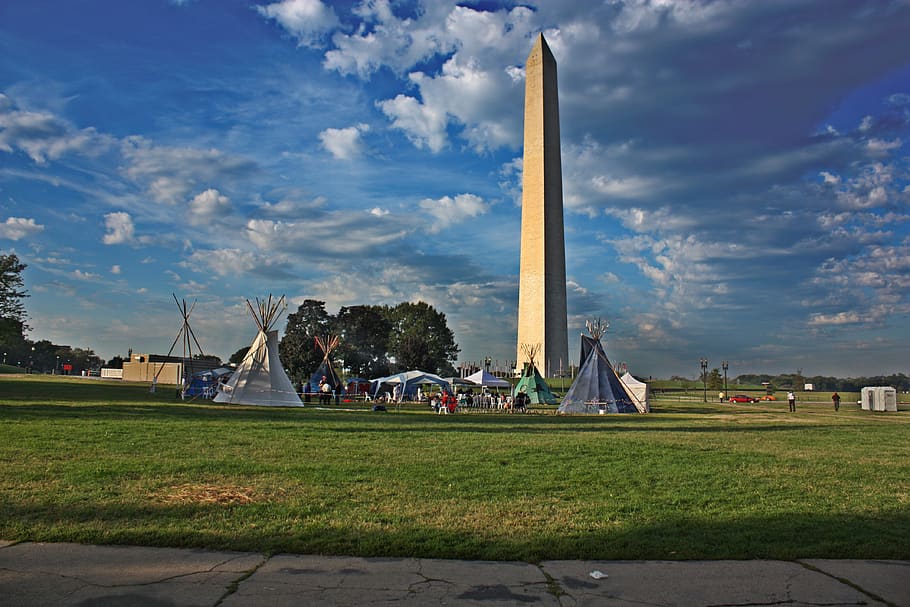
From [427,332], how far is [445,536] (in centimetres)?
8055

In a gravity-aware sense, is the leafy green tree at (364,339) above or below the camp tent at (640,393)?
above

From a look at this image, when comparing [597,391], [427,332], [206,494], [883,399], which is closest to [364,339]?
[427,332]

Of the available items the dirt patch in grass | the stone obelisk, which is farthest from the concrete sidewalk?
the stone obelisk

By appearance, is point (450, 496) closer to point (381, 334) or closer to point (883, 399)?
point (883, 399)

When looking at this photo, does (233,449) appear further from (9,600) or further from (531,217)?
(531,217)

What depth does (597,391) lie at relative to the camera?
33.2 metres

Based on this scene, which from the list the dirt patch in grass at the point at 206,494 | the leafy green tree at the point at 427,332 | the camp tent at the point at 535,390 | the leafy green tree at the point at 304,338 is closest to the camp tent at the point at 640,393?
the camp tent at the point at 535,390

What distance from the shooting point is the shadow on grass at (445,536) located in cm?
546

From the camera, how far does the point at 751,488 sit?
8.87m

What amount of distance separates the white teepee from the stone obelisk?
28359mm

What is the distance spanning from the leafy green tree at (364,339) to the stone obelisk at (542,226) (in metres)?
34.1

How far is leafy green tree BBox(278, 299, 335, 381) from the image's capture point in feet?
247

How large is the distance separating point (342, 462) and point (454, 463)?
1789 millimetres

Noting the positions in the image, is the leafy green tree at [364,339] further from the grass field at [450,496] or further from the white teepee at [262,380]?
the grass field at [450,496]
